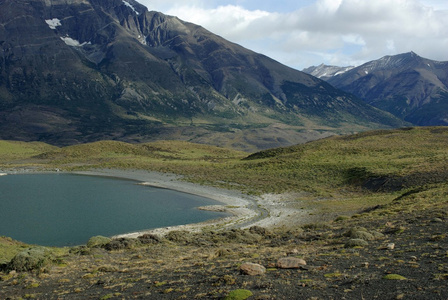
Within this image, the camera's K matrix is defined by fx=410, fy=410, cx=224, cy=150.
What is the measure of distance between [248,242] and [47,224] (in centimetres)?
3043

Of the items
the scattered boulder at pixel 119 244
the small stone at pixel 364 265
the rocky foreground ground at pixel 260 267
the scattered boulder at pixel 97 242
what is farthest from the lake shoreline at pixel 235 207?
the small stone at pixel 364 265

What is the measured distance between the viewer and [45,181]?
10394 cm

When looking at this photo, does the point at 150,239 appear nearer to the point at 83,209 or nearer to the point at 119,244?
the point at 119,244

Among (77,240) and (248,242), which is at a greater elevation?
(248,242)

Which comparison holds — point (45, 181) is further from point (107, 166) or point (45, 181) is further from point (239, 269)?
point (239, 269)

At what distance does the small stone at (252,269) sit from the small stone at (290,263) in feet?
4.23

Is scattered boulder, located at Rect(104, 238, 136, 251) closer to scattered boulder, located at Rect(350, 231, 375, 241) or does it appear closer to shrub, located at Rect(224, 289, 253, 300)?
shrub, located at Rect(224, 289, 253, 300)

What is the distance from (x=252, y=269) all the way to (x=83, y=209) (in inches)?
1954

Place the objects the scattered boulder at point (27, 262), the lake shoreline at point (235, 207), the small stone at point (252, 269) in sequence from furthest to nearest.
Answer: the lake shoreline at point (235, 207), the scattered boulder at point (27, 262), the small stone at point (252, 269)

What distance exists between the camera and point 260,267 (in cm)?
2414

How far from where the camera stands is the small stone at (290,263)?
24.5 m

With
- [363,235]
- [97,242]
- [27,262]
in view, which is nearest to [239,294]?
[363,235]

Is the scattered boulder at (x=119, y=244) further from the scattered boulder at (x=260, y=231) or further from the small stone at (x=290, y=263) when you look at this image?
the small stone at (x=290, y=263)

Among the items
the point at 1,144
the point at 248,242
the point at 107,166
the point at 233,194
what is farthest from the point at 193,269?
the point at 1,144
